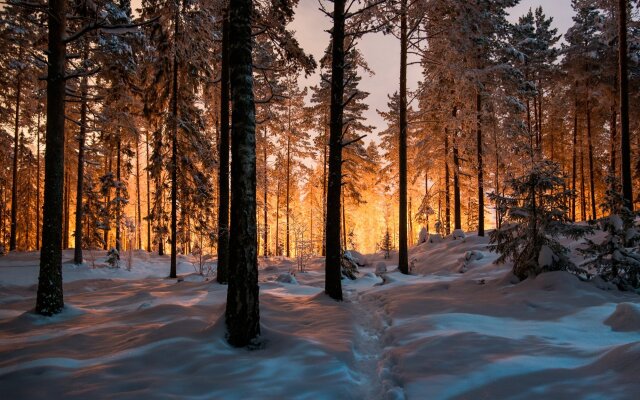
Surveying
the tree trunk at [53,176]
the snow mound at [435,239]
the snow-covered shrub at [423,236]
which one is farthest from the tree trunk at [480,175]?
the tree trunk at [53,176]

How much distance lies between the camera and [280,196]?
35.0 metres

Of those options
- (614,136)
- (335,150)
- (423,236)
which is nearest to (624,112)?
(335,150)

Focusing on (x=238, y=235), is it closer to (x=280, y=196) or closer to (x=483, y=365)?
(x=483, y=365)

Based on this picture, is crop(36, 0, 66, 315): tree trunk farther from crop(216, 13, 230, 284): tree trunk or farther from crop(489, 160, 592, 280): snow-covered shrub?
crop(489, 160, 592, 280): snow-covered shrub

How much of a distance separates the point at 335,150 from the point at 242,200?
4225 millimetres

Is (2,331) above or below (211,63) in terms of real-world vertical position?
below

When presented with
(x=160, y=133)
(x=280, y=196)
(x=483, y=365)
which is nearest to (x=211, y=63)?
(x=160, y=133)

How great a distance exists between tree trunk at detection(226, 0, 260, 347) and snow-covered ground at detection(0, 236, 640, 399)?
0.40 meters

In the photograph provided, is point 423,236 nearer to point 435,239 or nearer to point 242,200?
point 435,239

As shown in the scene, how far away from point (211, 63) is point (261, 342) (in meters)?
10.7

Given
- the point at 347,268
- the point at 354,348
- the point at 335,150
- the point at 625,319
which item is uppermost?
the point at 335,150

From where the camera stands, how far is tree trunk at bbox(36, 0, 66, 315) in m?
7.51

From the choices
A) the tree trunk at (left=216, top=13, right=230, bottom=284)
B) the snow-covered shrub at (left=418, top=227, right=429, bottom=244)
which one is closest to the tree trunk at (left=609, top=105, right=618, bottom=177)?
the snow-covered shrub at (left=418, top=227, right=429, bottom=244)

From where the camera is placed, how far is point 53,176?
7.60m
